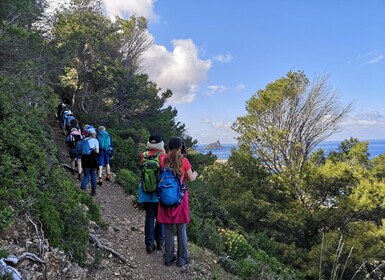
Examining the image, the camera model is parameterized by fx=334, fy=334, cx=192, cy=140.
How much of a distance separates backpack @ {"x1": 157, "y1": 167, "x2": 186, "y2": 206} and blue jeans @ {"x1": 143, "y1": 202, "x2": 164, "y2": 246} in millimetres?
488

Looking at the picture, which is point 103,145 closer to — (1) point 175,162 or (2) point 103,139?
(2) point 103,139

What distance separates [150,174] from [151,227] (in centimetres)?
86

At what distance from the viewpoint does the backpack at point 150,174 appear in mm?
4496

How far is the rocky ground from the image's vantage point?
11.5 ft

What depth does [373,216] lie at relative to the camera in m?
16.0

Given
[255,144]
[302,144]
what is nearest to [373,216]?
[302,144]

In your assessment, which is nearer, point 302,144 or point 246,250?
point 246,250

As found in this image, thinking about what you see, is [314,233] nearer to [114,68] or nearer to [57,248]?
[114,68]

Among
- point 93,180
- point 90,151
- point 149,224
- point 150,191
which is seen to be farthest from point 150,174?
point 93,180

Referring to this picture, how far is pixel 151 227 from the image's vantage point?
4816mm

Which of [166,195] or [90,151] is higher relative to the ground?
[90,151]

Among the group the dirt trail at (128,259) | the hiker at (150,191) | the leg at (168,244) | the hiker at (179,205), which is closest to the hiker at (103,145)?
the dirt trail at (128,259)

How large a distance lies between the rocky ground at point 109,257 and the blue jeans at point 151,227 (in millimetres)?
209

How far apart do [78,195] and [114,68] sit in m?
11.7
